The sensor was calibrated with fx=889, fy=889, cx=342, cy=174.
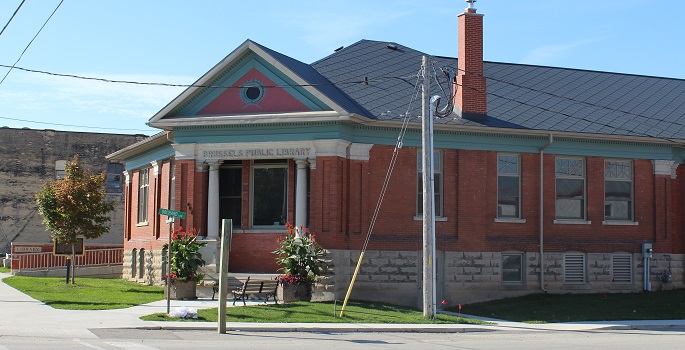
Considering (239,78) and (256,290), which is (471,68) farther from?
(256,290)

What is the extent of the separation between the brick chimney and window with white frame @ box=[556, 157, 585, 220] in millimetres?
3474

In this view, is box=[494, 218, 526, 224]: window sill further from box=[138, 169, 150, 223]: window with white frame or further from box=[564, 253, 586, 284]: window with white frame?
box=[138, 169, 150, 223]: window with white frame

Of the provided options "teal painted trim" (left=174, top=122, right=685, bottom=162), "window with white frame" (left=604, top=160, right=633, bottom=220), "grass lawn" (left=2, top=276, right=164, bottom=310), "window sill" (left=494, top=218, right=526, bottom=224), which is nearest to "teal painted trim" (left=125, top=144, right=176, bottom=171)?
"teal painted trim" (left=174, top=122, right=685, bottom=162)

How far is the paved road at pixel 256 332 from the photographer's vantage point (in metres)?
17.6

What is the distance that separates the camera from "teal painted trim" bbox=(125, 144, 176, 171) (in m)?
32.0

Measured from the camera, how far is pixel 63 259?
41.1m

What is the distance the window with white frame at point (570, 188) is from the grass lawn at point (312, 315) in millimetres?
8110

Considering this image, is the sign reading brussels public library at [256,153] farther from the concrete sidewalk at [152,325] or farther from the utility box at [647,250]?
the utility box at [647,250]

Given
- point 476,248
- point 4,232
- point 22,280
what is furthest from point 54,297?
point 4,232

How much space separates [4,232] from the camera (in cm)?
5494

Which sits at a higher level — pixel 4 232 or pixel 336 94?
pixel 336 94

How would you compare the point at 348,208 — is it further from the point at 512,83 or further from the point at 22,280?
the point at 22,280

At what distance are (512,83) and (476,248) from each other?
25.6 ft

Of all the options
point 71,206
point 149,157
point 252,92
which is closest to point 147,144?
point 149,157
